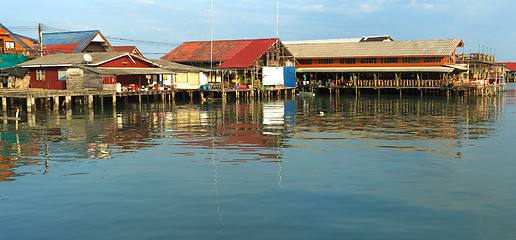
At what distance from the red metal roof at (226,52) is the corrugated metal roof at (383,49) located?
36.9ft

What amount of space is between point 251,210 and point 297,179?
3753 millimetres

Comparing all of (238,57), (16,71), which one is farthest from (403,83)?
(16,71)

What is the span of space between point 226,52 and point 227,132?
1626 inches

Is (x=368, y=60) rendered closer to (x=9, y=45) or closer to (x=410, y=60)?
(x=410, y=60)

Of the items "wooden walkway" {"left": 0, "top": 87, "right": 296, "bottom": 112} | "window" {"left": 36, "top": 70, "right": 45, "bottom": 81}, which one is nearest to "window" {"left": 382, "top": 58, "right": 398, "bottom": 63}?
"wooden walkway" {"left": 0, "top": 87, "right": 296, "bottom": 112}

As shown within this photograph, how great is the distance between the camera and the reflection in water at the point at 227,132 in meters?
21.2

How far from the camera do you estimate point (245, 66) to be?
6134 centimetres

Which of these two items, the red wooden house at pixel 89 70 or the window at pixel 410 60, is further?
the window at pixel 410 60

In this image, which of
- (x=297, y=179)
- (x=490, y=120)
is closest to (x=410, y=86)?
(x=490, y=120)

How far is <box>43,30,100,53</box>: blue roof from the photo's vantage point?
218 feet

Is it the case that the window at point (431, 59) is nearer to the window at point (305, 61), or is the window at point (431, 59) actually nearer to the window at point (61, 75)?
the window at point (305, 61)

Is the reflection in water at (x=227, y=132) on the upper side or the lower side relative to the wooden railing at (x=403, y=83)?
lower

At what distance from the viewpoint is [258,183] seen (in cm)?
1533

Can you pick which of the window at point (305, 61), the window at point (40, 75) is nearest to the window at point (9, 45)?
the window at point (40, 75)
